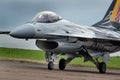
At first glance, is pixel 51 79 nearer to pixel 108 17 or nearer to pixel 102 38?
pixel 102 38

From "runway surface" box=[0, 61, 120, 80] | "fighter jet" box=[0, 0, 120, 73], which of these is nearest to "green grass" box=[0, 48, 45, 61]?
"fighter jet" box=[0, 0, 120, 73]

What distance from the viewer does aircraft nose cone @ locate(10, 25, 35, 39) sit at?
18.9 m

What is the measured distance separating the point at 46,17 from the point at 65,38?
1.44 metres

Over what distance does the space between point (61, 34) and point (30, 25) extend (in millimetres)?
1907

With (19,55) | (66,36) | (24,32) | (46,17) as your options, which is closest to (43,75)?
(24,32)

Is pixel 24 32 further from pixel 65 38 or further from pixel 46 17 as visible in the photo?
pixel 65 38

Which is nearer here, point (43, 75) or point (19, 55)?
point (43, 75)

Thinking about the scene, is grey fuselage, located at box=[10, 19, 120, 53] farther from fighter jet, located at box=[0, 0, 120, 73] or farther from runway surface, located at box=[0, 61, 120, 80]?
runway surface, located at box=[0, 61, 120, 80]

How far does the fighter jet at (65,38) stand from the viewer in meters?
19.7

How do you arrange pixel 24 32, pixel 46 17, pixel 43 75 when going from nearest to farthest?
pixel 43 75 < pixel 24 32 < pixel 46 17

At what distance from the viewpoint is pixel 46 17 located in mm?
20750

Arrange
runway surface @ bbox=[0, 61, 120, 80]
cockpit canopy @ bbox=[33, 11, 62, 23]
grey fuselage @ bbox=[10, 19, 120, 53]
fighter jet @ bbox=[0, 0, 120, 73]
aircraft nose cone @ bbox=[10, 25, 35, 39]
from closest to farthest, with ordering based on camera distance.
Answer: runway surface @ bbox=[0, 61, 120, 80] → aircraft nose cone @ bbox=[10, 25, 35, 39] → grey fuselage @ bbox=[10, 19, 120, 53] → fighter jet @ bbox=[0, 0, 120, 73] → cockpit canopy @ bbox=[33, 11, 62, 23]

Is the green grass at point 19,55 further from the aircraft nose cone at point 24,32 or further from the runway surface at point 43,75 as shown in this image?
the runway surface at point 43,75

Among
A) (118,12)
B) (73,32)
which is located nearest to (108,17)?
(118,12)
